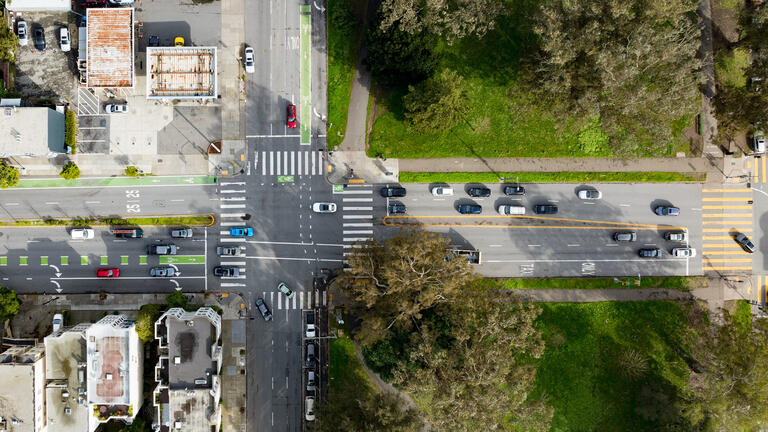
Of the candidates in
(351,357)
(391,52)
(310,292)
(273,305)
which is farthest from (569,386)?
(391,52)

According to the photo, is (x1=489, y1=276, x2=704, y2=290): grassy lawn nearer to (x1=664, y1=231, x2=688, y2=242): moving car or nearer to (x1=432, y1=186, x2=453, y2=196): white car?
(x1=664, y1=231, x2=688, y2=242): moving car

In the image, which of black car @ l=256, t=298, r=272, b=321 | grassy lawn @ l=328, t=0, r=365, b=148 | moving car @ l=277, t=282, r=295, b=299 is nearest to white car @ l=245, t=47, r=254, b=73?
grassy lawn @ l=328, t=0, r=365, b=148

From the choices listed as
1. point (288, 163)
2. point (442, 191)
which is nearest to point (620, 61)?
point (442, 191)

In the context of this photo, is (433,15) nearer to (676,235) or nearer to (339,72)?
(339,72)

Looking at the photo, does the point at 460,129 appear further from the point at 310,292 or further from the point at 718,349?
the point at 718,349

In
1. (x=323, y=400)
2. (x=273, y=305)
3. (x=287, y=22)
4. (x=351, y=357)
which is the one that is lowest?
(x=323, y=400)
